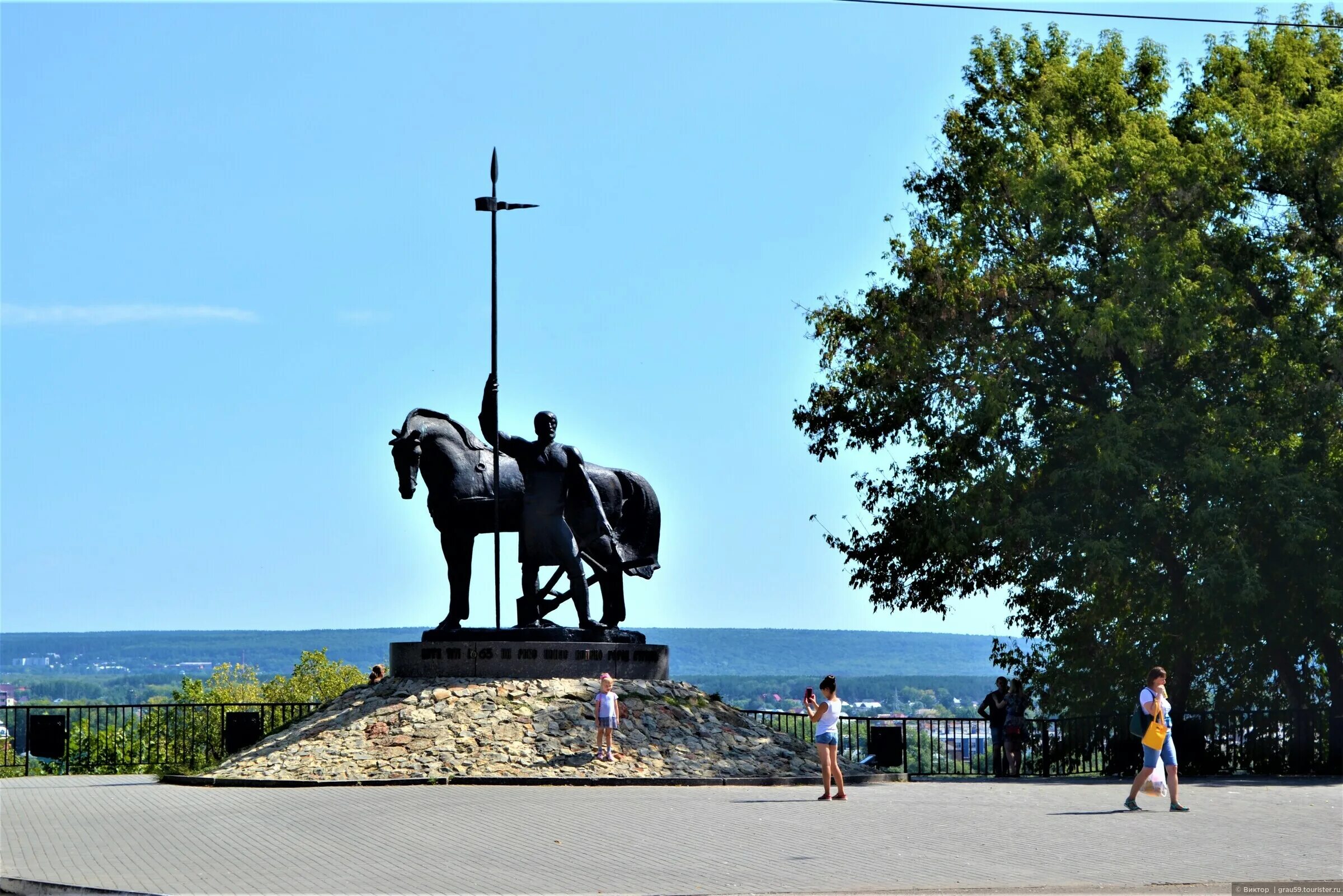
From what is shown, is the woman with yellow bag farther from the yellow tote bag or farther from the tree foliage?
the tree foliage

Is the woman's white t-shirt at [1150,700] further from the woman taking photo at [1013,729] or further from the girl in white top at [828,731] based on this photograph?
the woman taking photo at [1013,729]

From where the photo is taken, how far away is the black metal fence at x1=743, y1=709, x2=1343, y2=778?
90.2 feet

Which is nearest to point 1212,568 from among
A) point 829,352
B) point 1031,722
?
point 1031,722

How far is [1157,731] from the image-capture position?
1873 centimetres

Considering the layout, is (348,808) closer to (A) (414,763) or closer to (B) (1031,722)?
(A) (414,763)

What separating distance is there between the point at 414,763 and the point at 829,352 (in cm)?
1378

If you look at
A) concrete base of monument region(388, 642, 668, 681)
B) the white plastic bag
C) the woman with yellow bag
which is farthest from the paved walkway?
concrete base of monument region(388, 642, 668, 681)

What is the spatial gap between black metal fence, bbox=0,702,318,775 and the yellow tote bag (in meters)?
13.3

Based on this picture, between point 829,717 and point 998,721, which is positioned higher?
point 829,717

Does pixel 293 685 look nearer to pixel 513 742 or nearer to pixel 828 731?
pixel 513 742

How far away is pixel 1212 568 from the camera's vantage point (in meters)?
26.7

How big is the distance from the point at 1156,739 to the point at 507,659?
9.76 m

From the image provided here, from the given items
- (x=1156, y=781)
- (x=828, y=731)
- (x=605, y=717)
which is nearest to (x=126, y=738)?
(x=605, y=717)

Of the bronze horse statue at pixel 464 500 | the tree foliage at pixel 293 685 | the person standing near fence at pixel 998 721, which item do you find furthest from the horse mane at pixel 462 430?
the tree foliage at pixel 293 685
